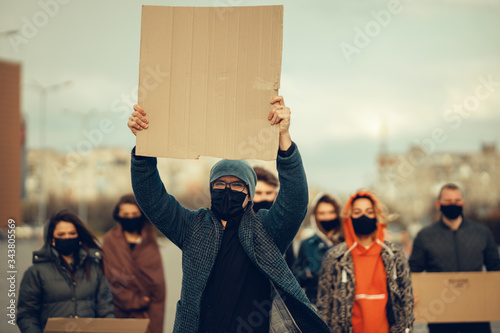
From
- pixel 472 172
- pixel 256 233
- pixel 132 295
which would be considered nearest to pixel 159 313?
pixel 132 295

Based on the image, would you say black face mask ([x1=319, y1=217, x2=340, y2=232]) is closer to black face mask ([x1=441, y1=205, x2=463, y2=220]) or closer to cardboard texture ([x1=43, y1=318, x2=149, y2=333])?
black face mask ([x1=441, y1=205, x2=463, y2=220])

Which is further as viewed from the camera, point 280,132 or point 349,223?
point 349,223

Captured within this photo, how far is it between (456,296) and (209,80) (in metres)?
3.51

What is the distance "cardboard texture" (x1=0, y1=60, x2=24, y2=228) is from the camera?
123 ft

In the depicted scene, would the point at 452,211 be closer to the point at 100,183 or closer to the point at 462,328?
the point at 462,328

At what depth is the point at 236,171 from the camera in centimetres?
327

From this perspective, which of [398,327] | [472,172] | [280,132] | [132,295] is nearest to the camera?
[280,132]

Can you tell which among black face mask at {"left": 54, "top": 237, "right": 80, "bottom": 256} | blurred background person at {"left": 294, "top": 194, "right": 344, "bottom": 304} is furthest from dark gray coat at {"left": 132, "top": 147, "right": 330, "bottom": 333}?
blurred background person at {"left": 294, "top": 194, "right": 344, "bottom": 304}

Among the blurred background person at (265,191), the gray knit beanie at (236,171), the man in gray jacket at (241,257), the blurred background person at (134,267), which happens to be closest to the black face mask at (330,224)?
the blurred background person at (265,191)

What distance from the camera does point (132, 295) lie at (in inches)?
231

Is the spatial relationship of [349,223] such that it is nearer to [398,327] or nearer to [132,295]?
[398,327]

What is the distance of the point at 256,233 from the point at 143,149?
2.44ft

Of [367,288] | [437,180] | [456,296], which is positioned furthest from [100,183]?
[367,288]

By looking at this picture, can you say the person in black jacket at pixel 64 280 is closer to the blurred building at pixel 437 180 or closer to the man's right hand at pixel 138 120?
the man's right hand at pixel 138 120
